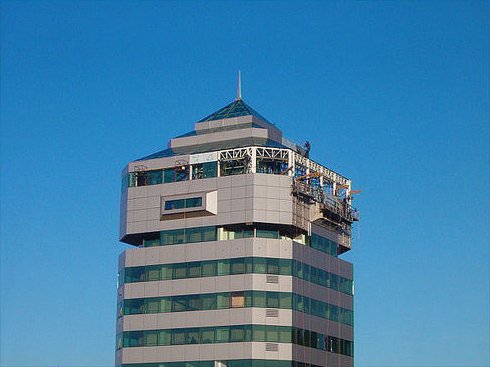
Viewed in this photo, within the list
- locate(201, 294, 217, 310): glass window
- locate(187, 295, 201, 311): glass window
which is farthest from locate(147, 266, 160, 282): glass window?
locate(201, 294, 217, 310): glass window

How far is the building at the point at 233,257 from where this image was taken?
141500 millimetres

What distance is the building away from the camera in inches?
5571

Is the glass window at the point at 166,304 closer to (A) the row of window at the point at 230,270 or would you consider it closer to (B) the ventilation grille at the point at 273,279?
(A) the row of window at the point at 230,270

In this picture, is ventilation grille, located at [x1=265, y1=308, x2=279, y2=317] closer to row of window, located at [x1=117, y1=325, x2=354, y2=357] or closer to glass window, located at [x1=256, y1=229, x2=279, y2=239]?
row of window, located at [x1=117, y1=325, x2=354, y2=357]

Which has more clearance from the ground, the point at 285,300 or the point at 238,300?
the point at 285,300

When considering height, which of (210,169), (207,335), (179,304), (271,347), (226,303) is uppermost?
(210,169)

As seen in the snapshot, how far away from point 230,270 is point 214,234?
19.4ft

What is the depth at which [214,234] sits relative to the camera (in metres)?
146

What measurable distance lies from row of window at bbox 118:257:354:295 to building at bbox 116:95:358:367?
0.14 meters

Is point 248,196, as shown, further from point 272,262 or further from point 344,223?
point 344,223

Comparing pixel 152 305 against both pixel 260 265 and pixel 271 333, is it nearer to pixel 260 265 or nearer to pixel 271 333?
pixel 260 265

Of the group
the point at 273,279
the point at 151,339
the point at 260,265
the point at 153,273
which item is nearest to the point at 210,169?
A: the point at 260,265

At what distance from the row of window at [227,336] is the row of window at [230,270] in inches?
287

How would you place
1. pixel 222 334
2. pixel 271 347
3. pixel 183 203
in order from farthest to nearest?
pixel 183 203
pixel 222 334
pixel 271 347
